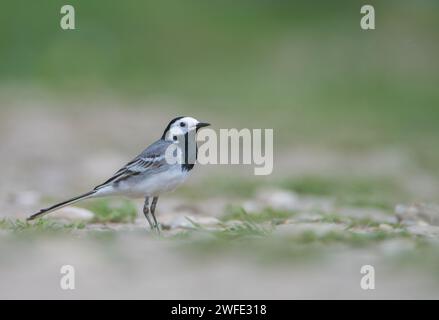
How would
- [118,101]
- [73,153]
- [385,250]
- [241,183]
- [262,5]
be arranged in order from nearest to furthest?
1. [385,250]
2. [241,183]
3. [73,153]
4. [118,101]
5. [262,5]

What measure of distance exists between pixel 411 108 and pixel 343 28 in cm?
645

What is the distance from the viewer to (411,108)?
2023 centimetres

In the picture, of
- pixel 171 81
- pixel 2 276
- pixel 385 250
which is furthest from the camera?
pixel 171 81

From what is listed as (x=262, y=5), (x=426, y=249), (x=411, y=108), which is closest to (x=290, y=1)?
(x=262, y=5)

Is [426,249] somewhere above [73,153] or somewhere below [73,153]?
below

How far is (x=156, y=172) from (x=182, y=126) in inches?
20.2

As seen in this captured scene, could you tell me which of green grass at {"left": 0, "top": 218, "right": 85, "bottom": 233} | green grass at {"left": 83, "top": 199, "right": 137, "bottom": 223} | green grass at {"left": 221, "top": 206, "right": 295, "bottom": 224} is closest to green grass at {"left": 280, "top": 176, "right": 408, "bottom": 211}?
green grass at {"left": 221, "top": 206, "right": 295, "bottom": 224}

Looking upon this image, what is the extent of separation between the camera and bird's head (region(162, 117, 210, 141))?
29.0 feet

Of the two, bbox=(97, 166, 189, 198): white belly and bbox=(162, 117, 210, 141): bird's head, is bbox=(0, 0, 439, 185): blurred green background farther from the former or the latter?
bbox=(97, 166, 189, 198): white belly

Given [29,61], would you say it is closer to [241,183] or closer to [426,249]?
[241,183]

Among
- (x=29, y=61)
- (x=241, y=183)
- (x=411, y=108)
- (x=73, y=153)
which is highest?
(x=29, y=61)

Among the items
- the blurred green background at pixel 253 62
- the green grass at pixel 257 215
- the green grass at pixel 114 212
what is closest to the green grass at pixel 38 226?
the green grass at pixel 114 212

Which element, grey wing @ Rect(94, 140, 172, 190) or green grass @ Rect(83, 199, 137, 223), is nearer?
grey wing @ Rect(94, 140, 172, 190)

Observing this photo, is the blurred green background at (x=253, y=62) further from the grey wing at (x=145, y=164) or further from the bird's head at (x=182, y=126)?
the grey wing at (x=145, y=164)
